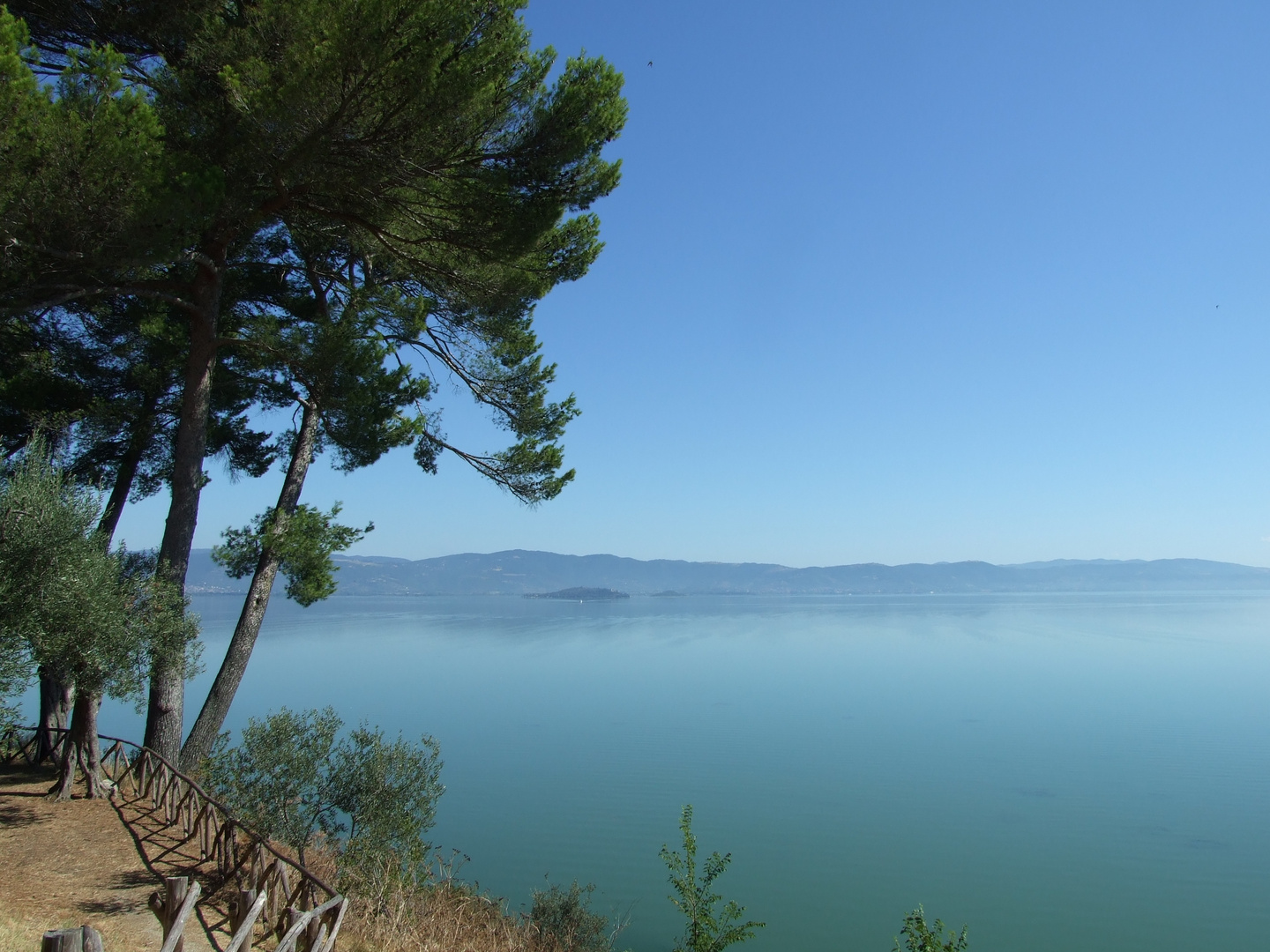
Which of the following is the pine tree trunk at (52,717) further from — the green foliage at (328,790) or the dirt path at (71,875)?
the green foliage at (328,790)

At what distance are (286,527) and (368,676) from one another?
96.3 feet

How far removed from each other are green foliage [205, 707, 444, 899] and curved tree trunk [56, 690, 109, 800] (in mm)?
1580

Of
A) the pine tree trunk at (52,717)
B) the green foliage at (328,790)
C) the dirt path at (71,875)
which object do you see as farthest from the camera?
the pine tree trunk at (52,717)

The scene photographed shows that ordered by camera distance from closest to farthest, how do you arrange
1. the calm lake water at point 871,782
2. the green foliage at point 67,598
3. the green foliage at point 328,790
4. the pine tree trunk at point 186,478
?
the green foliage at point 67,598 → the green foliage at point 328,790 → the pine tree trunk at point 186,478 → the calm lake water at point 871,782

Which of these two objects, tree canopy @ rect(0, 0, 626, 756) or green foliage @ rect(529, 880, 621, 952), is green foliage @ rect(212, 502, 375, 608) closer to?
tree canopy @ rect(0, 0, 626, 756)

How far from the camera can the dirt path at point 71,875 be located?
5715 millimetres

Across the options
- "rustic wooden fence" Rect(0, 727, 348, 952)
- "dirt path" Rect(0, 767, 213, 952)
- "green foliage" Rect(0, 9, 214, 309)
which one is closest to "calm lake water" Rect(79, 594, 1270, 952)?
"rustic wooden fence" Rect(0, 727, 348, 952)

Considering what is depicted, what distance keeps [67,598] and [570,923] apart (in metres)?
6.33

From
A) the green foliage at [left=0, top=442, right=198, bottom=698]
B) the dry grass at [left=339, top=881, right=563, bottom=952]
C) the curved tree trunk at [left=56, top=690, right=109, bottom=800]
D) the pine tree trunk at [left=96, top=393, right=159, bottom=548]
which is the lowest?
the dry grass at [left=339, top=881, right=563, bottom=952]

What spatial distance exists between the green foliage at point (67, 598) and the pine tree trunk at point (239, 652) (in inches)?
35.2

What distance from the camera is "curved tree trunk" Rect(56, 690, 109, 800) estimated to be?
29.8ft

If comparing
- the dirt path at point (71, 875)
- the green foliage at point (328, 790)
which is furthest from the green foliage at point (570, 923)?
the dirt path at point (71, 875)

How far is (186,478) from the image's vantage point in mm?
8992

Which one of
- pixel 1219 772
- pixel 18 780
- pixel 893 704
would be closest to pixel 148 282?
pixel 18 780
